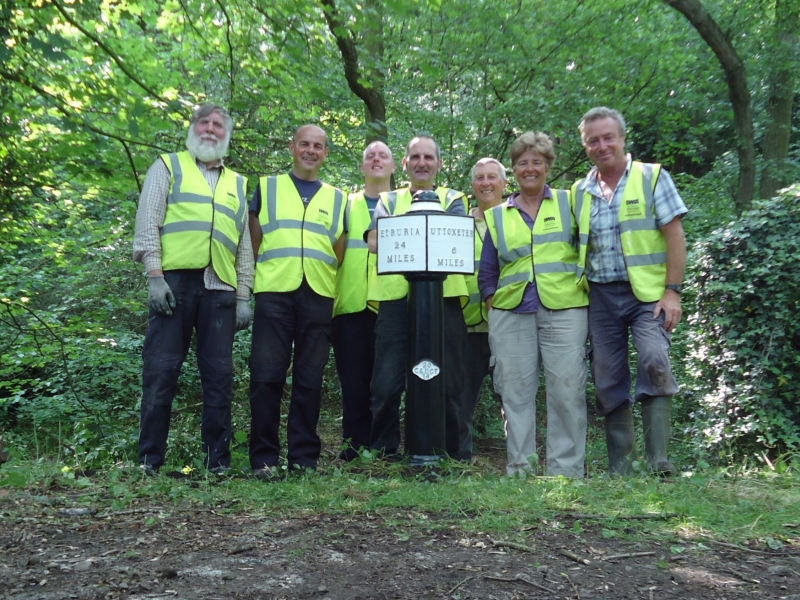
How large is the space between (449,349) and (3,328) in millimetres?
4714

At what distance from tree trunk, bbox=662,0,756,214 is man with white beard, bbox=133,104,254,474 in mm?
6809

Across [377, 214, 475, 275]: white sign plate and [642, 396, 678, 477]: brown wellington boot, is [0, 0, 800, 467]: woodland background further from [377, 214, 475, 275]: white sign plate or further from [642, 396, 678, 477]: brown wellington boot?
[377, 214, 475, 275]: white sign plate

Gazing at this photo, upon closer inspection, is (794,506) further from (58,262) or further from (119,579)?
(58,262)

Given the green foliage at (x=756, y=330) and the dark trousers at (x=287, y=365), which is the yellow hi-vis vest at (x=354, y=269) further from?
the green foliage at (x=756, y=330)

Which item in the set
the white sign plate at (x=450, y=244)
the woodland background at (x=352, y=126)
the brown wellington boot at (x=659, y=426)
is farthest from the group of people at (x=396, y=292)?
the woodland background at (x=352, y=126)

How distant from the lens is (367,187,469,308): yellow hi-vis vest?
14.4ft

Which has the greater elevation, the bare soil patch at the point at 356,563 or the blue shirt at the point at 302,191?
the blue shirt at the point at 302,191

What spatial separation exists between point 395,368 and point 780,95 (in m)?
8.35

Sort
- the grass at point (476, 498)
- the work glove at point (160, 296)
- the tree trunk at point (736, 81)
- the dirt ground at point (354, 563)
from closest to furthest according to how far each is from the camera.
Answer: the dirt ground at point (354, 563) < the grass at point (476, 498) < the work glove at point (160, 296) < the tree trunk at point (736, 81)

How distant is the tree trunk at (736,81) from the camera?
356 inches

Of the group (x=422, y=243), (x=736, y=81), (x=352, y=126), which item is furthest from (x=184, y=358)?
(x=736, y=81)

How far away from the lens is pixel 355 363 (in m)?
4.68

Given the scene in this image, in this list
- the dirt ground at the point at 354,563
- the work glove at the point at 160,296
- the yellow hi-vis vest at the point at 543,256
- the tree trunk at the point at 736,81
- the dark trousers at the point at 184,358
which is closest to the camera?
the dirt ground at the point at 354,563

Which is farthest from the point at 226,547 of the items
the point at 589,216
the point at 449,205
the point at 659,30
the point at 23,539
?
the point at 659,30
